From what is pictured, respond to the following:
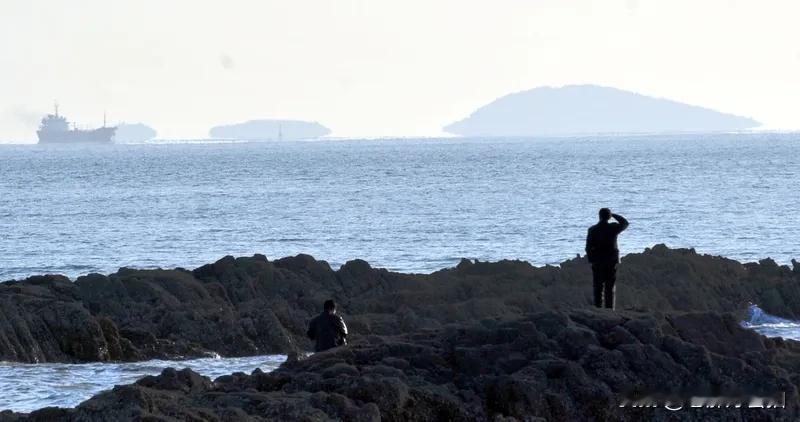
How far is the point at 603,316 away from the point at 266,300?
34.2 feet

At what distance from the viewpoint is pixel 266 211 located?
234 feet

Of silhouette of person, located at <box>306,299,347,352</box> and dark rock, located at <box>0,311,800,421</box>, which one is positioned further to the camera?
silhouette of person, located at <box>306,299,347,352</box>

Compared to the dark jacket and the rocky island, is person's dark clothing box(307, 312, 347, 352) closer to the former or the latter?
the rocky island

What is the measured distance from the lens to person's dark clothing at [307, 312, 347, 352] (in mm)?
18750

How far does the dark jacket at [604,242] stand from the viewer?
1955 centimetres

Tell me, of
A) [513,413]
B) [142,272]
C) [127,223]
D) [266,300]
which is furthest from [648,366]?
[127,223]

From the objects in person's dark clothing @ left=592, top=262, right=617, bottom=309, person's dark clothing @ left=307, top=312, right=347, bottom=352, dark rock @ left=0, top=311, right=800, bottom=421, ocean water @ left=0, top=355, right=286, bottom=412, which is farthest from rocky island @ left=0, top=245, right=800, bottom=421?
person's dark clothing @ left=592, top=262, right=617, bottom=309

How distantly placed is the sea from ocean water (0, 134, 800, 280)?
103 millimetres

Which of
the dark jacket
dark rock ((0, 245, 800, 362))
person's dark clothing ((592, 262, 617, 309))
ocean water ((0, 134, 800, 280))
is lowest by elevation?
ocean water ((0, 134, 800, 280))

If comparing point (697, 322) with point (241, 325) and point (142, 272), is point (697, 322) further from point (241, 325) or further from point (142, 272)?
point (142, 272)

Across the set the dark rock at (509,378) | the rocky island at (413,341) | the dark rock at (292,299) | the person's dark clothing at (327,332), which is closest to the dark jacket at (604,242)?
the rocky island at (413,341)

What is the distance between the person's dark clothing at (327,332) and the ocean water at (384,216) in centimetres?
2371

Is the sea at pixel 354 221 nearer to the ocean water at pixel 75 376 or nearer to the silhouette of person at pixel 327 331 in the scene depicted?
the ocean water at pixel 75 376

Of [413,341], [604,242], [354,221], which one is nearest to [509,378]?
[413,341]
